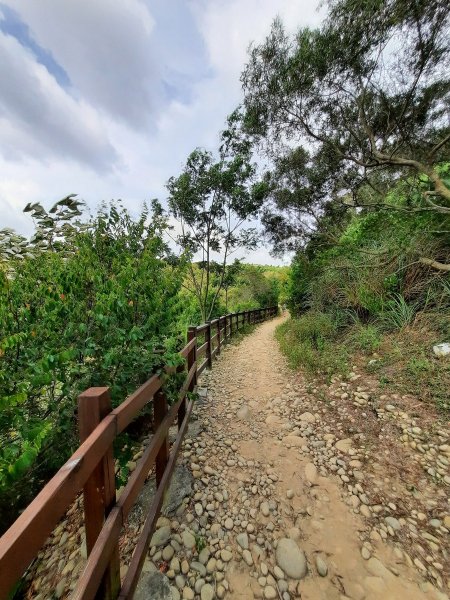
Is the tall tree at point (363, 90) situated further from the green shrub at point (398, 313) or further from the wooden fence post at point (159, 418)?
the wooden fence post at point (159, 418)

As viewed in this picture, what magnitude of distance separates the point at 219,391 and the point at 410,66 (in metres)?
6.77

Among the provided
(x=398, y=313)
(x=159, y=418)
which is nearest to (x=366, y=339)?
(x=398, y=313)

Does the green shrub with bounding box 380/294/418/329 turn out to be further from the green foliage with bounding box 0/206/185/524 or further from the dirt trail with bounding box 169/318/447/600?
the green foliage with bounding box 0/206/185/524

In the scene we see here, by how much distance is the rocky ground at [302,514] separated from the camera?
171 centimetres

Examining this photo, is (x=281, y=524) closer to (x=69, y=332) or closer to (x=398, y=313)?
(x=69, y=332)

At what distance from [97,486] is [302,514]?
75.1 inches

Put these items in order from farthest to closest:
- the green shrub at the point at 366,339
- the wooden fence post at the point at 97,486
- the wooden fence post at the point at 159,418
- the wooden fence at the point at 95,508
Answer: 1. the green shrub at the point at 366,339
2. the wooden fence post at the point at 159,418
3. the wooden fence post at the point at 97,486
4. the wooden fence at the point at 95,508

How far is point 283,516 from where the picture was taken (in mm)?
2209

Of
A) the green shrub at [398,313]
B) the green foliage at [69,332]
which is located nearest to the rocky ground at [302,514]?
the green foliage at [69,332]

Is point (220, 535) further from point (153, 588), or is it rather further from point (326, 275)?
point (326, 275)

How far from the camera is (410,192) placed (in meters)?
6.27

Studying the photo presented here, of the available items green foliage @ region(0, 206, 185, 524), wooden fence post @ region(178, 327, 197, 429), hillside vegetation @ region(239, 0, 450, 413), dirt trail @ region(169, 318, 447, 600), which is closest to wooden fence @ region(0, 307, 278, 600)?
green foliage @ region(0, 206, 185, 524)

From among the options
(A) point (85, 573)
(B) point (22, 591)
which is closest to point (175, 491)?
(B) point (22, 591)

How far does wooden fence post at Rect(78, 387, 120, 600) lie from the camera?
4.08ft
